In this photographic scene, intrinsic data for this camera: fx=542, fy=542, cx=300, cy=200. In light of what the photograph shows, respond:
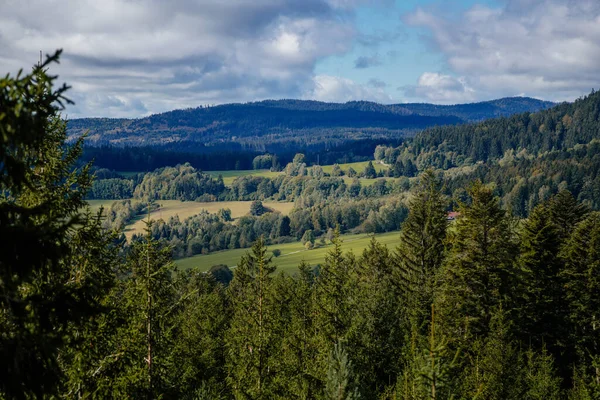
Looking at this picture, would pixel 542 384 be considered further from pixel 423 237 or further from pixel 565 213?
pixel 565 213

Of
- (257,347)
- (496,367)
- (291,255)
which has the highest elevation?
(257,347)

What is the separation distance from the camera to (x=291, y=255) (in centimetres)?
12219

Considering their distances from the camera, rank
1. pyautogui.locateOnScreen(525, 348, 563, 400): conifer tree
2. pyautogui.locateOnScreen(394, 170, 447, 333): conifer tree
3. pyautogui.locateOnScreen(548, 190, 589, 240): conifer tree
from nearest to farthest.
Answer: pyautogui.locateOnScreen(525, 348, 563, 400): conifer tree < pyautogui.locateOnScreen(394, 170, 447, 333): conifer tree < pyautogui.locateOnScreen(548, 190, 589, 240): conifer tree

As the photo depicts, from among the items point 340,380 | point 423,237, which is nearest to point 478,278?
point 423,237

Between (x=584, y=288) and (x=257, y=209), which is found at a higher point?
(x=584, y=288)

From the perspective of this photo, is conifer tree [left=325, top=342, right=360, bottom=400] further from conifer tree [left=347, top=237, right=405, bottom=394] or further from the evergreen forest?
conifer tree [left=347, top=237, right=405, bottom=394]

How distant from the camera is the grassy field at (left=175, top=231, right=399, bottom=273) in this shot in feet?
356

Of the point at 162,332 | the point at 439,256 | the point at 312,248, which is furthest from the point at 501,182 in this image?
the point at 162,332

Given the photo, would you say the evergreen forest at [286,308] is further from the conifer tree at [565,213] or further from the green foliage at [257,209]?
the green foliage at [257,209]

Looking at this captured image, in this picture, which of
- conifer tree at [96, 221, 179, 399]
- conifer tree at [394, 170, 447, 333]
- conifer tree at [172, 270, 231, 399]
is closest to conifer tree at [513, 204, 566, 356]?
conifer tree at [394, 170, 447, 333]

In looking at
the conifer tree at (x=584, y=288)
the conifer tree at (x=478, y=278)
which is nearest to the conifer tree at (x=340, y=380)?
the conifer tree at (x=478, y=278)

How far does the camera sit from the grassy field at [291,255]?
108 meters

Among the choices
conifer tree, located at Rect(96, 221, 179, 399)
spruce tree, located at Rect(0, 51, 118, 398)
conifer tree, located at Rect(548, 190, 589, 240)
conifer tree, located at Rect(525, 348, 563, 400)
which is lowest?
conifer tree, located at Rect(525, 348, 563, 400)

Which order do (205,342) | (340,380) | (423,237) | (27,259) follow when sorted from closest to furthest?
(27,259) < (340,380) < (205,342) < (423,237)
